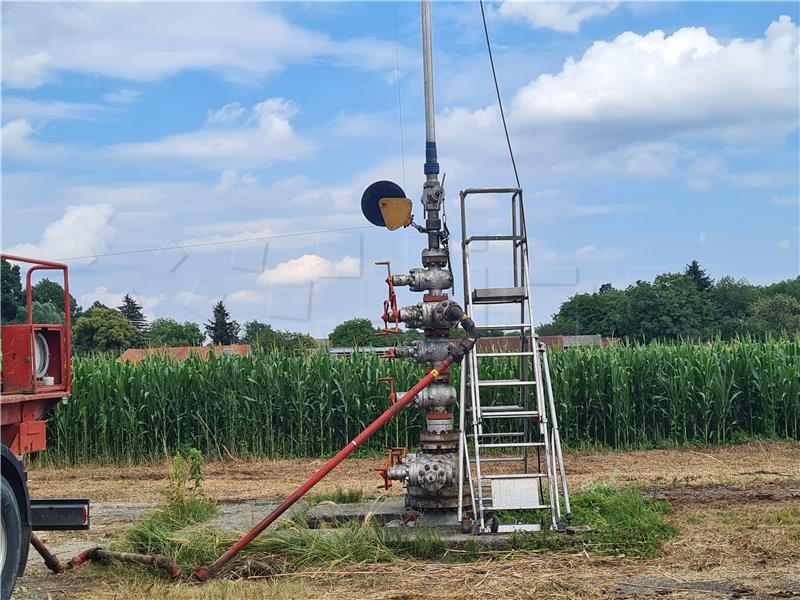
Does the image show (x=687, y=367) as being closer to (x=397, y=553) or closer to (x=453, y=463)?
(x=453, y=463)

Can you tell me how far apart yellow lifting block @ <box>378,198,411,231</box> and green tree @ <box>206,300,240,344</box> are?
101 feet

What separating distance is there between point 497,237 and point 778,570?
4.10 m

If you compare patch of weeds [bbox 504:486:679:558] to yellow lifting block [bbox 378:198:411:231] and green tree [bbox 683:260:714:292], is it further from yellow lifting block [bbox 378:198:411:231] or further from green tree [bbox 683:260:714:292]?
green tree [bbox 683:260:714:292]

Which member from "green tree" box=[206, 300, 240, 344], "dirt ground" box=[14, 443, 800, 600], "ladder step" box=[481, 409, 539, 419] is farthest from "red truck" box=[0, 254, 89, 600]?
"green tree" box=[206, 300, 240, 344]

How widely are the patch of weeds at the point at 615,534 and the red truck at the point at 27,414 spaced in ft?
12.9

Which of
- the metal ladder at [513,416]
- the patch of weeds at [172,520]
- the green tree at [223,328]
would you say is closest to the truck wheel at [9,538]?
the patch of weeds at [172,520]

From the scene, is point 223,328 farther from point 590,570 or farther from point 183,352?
point 590,570

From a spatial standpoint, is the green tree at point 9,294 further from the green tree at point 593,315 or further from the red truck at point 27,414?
the green tree at point 593,315

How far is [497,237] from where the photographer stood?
31.2 ft

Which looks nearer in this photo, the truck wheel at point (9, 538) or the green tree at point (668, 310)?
the truck wheel at point (9, 538)

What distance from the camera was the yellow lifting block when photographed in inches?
361

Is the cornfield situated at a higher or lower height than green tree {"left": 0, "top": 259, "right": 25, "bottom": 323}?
lower

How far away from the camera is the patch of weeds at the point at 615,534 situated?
8102 mm

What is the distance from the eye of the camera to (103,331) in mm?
49625
